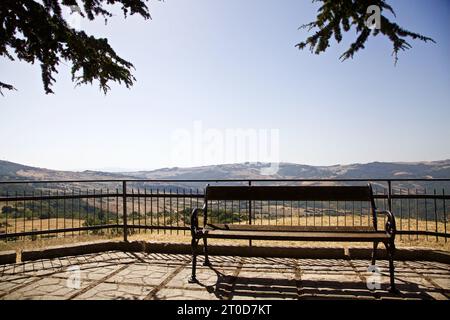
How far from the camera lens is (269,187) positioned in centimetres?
488

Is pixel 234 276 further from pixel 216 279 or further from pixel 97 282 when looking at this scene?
pixel 97 282

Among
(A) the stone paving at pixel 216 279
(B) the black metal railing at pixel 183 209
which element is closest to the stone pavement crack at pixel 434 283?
(A) the stone paving at pixel 216 279

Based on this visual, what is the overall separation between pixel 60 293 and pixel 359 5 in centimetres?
471

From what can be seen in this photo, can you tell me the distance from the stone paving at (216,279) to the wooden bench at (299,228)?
1.11 ft

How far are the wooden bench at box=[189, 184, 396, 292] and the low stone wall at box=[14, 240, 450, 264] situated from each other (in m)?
0.55

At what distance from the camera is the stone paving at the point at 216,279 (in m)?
3.67

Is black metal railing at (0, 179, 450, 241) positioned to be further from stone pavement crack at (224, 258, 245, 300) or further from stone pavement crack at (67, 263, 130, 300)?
stone pavement crack at (67, 263, 130, 300)

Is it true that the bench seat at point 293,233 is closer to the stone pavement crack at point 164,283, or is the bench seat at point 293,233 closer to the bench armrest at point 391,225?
the bench armrest at point 391,225

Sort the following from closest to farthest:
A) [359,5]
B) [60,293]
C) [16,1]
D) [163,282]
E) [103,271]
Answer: [359,5] → [16,1] → [60,293] → [163,282] → [103,271]

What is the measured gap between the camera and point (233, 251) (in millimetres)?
5461

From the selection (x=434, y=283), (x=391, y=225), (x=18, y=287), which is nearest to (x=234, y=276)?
(x=391, y=225)

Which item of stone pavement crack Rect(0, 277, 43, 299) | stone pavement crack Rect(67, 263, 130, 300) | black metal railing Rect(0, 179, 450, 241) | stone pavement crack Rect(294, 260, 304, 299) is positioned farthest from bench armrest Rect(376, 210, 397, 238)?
stone pavement crack Rect(0, 277, 43, 299)
